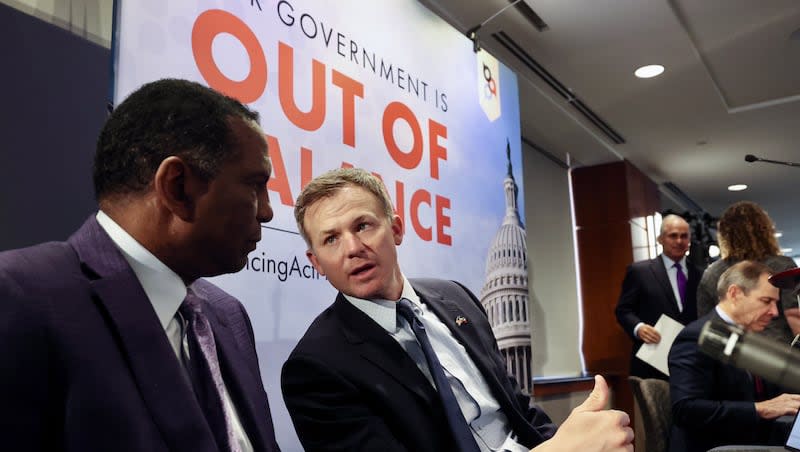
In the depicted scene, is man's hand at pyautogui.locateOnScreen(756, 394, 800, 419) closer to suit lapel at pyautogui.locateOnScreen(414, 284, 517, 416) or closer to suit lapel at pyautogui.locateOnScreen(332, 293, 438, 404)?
suit lapel at pyautogui.locateOnScreen(414, 284, 517, 416)

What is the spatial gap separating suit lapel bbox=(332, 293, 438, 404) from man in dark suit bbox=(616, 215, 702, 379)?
12.3 ft

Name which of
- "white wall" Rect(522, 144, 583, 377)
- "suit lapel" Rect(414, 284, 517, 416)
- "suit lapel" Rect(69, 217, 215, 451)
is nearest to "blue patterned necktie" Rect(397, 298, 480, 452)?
"suit lapel" Rect(414, 284, 517, 416)

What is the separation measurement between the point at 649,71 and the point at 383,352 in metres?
4.30

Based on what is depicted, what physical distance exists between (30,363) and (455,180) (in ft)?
8.68

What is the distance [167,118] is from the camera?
1.10 m

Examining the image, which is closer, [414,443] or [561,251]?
[414,443]

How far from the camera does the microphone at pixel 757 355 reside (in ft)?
1.90

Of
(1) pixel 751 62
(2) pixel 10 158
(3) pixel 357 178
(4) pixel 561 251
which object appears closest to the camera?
(2) pixel 10 158

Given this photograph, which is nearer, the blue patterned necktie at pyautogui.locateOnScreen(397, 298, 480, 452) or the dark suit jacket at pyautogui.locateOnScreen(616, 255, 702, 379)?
the blue patterned necktie at pyautogui.locateOnScreen(397, 298, 480, 452)

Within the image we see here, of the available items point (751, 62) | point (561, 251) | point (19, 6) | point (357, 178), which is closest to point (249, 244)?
point (357, 178)

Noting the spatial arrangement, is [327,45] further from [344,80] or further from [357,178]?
[357,178]

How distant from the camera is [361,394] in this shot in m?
1.48

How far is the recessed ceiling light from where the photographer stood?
4953 mm

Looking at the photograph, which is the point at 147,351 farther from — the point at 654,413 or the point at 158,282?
the point at 654,413
